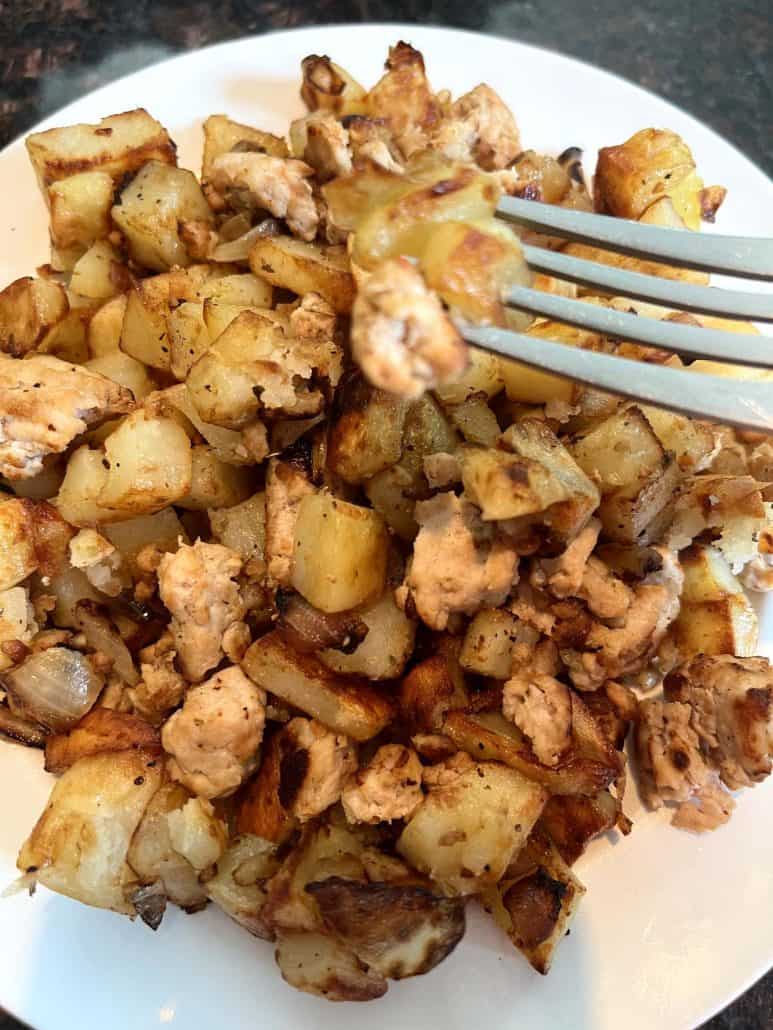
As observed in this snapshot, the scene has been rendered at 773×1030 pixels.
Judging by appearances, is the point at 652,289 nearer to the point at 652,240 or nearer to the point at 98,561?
the point at 652,240

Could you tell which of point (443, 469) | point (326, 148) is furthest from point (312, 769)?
point (326, 148)

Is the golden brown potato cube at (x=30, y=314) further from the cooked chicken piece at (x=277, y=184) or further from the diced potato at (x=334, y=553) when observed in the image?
the diced potato at (x=334, y=553)

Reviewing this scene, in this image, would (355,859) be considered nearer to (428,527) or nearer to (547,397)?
(428,527)

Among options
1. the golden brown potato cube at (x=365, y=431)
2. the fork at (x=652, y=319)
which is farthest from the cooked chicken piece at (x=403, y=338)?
the golden brown potato cube at (x=365, y=431)

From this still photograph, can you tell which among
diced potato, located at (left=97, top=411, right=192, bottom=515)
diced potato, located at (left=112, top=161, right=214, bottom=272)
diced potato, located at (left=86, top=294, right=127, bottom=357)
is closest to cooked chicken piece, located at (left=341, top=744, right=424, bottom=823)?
diced potato, located at (left=97, top=411, right=192, bottom=515)

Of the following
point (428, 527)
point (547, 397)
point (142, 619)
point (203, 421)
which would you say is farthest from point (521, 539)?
point (142, 619)
